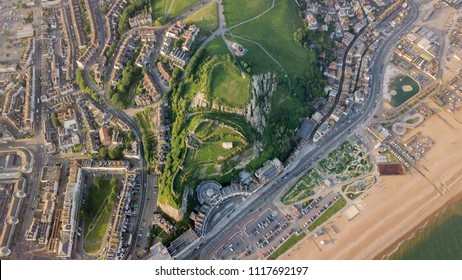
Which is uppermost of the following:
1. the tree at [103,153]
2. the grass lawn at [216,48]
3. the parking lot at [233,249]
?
the grass lawn at [216,48]

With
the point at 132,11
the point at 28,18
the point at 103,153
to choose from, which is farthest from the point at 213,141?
the point at 28,18

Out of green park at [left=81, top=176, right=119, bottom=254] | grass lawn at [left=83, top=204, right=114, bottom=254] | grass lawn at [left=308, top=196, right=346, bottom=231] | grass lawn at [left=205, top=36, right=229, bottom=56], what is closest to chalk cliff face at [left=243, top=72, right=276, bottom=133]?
grass lawn at [left=205, top=36, right=229, bottom=56]

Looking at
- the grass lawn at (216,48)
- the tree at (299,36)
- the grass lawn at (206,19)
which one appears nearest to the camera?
the grass lawn at (216,48)

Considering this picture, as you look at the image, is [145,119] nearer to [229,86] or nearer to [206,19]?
[229,86]

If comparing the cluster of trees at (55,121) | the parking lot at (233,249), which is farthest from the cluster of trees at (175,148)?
the cluster of trees at (55,121)

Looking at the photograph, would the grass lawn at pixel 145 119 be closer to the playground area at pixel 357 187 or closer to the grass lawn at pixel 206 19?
the grass lawn at pixel 206 19

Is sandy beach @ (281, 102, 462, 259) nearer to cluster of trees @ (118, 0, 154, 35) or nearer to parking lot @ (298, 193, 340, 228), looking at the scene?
parking lot @ (298, 193, 340, 228)

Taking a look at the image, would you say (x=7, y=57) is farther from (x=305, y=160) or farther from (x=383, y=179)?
(x=383, y=179)
